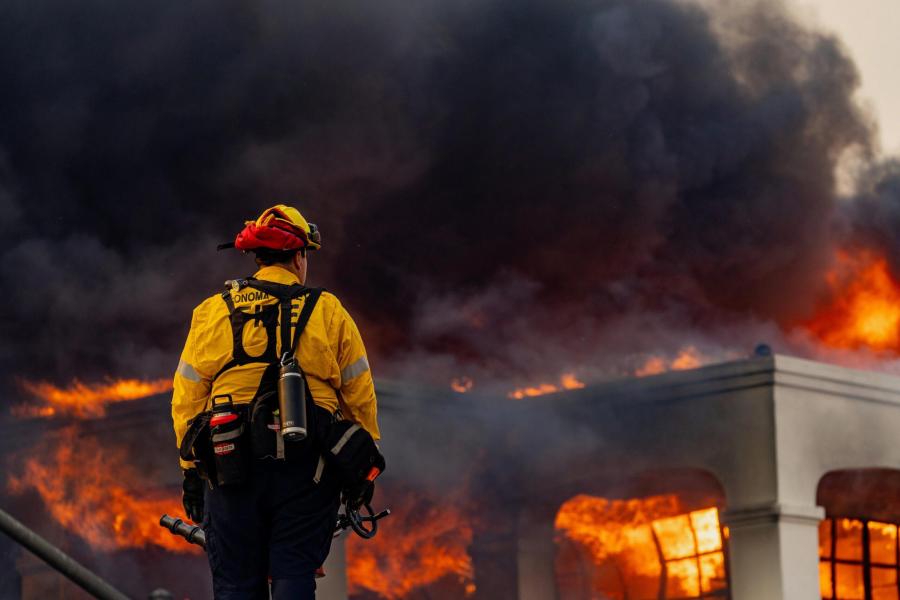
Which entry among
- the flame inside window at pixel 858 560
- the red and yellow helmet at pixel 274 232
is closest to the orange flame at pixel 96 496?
the flame inside window at pixel 858 560

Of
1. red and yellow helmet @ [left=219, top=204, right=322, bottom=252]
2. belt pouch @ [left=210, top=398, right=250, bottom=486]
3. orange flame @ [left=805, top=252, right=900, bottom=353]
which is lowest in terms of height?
belt pouch @ [left=210, top=398, right=250, bottom=486]

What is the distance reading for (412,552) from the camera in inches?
575

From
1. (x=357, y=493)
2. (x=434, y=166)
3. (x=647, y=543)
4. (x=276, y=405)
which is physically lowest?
(x=357, y=493)

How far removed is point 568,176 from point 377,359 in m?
3.59

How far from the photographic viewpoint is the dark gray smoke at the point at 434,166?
16188 mm

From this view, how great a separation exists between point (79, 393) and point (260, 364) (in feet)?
36.0

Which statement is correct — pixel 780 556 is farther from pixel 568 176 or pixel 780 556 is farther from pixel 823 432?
pixel 568 176

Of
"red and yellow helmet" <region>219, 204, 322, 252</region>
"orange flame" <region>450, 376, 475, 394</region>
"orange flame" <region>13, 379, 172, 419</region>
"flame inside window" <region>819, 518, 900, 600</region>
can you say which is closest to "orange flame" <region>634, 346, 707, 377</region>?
"orange flame" <region>450, 376, 475, 394</region>

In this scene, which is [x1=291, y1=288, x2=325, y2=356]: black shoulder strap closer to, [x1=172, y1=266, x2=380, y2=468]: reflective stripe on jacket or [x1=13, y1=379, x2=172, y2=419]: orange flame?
[x1=172, y1=266, x2=380, y2=468]: reflective stripe on jacket

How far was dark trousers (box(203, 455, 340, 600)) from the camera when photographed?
14.3 feet

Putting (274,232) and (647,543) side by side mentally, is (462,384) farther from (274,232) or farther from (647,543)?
(274,232)

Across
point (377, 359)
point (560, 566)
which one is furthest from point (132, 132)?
point (560, 566)

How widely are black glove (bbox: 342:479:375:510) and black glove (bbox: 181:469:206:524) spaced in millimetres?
452

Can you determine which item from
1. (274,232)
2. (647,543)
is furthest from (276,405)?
(647,543)
